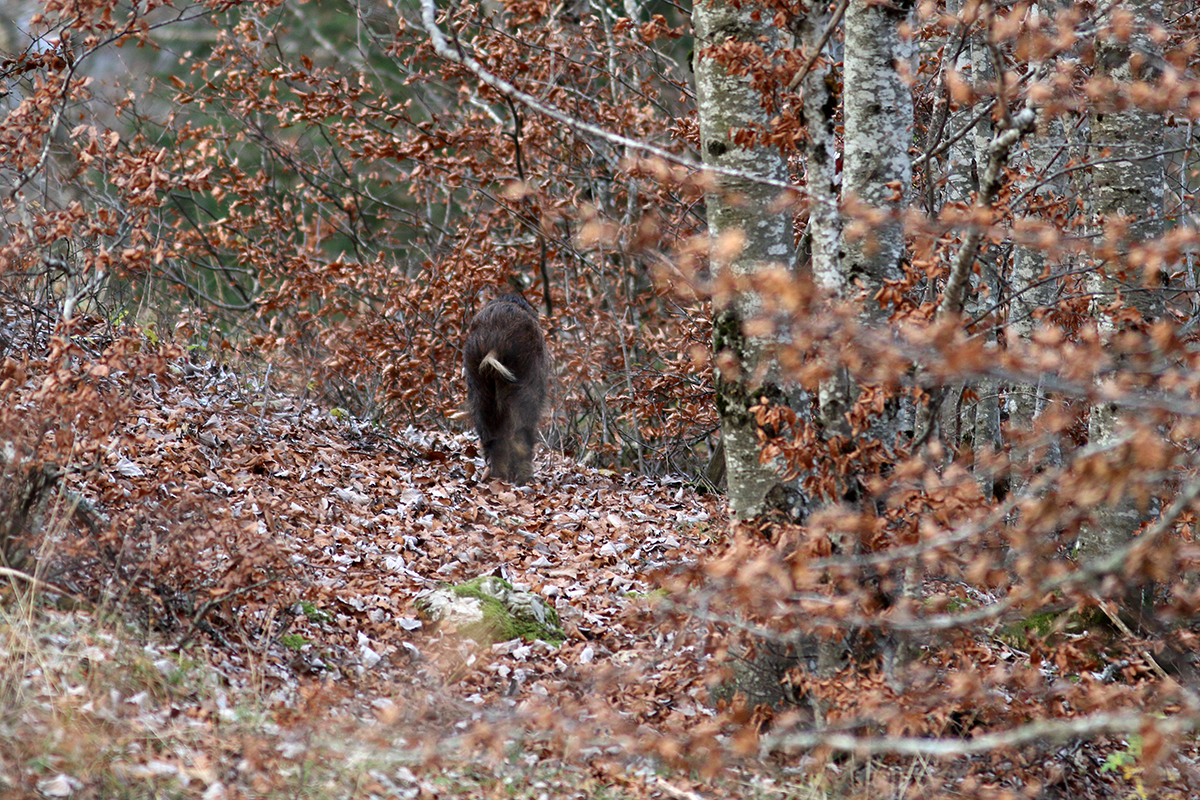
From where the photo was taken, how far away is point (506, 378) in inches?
305

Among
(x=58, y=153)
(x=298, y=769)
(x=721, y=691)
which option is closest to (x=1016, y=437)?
(x=721, y=691)

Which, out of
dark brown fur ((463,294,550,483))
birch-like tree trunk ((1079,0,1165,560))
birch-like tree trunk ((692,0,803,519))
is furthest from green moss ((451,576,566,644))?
birch-like tree trunk ((1079,0,1165,560))

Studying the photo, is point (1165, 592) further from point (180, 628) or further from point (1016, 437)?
point (180, 628)

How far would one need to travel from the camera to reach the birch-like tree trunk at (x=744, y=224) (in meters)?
4.61

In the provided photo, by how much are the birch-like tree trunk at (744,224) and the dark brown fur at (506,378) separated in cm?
323

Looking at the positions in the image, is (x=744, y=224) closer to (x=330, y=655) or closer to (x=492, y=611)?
(x=492, y=611)

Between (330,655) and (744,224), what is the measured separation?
2.88 metres

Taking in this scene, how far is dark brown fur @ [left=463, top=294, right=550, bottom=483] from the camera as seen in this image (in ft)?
25.6

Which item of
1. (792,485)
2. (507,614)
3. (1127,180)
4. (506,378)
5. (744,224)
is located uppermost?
(1127,180)

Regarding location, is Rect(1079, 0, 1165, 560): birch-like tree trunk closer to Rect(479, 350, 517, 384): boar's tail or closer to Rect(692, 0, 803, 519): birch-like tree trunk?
Rect(692, 0, 803, 519): birch-like tree trunk

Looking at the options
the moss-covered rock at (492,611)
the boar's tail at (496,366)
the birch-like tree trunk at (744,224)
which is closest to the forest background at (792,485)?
the birch-like tree trunk at (744,224)

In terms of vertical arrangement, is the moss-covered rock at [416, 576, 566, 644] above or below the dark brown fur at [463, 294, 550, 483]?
below

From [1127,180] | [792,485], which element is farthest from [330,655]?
[1127,180]

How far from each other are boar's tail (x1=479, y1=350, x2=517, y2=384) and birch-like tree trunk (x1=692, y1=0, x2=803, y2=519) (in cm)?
314
